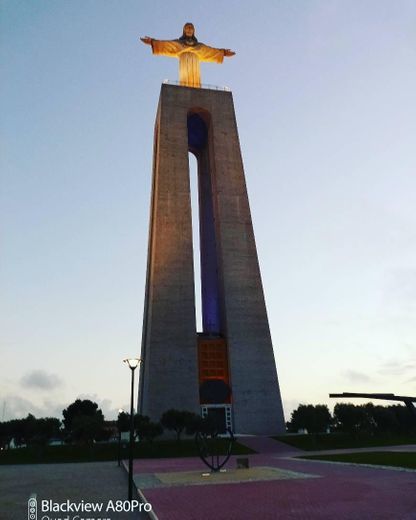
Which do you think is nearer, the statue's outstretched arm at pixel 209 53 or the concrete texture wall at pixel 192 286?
the concrete texture wall at pixel 192 286

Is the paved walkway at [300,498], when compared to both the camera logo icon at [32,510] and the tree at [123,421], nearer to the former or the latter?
the camera logo icon at [32,510]

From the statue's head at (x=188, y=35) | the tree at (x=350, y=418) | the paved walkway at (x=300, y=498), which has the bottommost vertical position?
Result: the paved walkway at (x=300, y=498)

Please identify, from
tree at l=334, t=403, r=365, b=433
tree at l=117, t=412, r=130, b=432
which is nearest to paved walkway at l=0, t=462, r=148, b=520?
tree at l=117, t=412, r=130, b=432

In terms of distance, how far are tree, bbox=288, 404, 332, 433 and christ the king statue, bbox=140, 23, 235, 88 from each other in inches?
1532

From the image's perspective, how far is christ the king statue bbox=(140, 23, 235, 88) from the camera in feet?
175

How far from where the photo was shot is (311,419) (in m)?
45.9

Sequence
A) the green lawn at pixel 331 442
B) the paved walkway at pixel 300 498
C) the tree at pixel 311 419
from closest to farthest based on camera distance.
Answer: the paved walkway at pixel 300 498
the green lawn at pixel 331 442
the tree at pixel 311 419

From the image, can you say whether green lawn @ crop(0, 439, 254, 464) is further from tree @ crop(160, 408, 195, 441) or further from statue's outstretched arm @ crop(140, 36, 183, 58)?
statue's outstretched arm @ crop(140, 36, 183, 58)

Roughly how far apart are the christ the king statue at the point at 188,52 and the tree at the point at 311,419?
3891 cm

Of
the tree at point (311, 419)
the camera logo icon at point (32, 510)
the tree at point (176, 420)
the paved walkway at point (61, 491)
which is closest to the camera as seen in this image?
the camera logo icon at point (32, 510)

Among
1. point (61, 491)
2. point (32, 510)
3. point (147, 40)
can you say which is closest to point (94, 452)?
point (61, 491)

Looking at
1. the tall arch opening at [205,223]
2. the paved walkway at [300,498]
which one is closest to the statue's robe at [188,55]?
the tall arch opening at [205,223]

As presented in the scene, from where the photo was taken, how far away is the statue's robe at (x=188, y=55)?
176 ft

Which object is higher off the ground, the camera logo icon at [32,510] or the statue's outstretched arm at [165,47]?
the statue's outstretched arm at [165,47]
